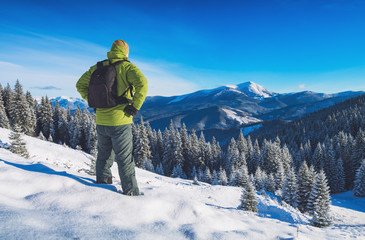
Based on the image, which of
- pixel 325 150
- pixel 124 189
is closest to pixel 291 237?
pixel 124 189

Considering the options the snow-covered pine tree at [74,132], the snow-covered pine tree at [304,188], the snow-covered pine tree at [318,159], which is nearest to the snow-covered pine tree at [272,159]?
the snow-covered pine tree at [318,159]

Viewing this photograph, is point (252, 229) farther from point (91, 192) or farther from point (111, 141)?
point (111, 141)

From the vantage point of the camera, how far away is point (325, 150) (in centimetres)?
5038

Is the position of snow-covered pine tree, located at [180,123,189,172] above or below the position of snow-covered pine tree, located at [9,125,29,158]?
below

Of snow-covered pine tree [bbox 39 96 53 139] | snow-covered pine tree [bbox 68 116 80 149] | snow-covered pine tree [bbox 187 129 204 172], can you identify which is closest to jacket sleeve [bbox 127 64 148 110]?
snow-covered pine tree [bbox 187 129 204 172]

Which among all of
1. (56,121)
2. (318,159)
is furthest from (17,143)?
(318,159)

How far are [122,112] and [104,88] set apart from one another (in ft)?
2.00

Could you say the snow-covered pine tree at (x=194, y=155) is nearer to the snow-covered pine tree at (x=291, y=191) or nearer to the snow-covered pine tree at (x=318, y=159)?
the snow-covered pine tree at (x=291, y=191)

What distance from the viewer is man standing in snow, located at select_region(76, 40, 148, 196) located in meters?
3.74

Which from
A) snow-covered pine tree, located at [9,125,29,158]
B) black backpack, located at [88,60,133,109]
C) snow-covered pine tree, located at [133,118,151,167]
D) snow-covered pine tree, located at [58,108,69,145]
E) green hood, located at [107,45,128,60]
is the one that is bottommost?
snow-covered pine tree, located at [133,118,151,167]

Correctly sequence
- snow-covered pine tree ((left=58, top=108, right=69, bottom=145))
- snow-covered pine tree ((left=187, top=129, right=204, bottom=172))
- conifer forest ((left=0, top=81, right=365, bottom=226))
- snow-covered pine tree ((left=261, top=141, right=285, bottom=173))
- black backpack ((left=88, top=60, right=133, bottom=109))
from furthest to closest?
snow-covered pine tree ((left=187, top=129, right=204, bottom=172)), snow-covered pine tree ((left=58, top=108, right=69, bottom=145)), snow-covered pine tree ((left=261, top=141, right=285, bottom=173)), conifer forest ((left=0, top=81, right=365, bottom=226)), black backpack ((left=88, top=60, right=133, bottom=109))

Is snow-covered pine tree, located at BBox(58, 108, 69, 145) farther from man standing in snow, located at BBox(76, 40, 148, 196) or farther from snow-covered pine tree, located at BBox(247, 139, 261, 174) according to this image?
man standing in snow, located at BBox(76, 40, 148, 196)

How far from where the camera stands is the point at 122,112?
3.94 m

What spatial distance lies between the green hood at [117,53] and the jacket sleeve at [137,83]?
1.32ft
